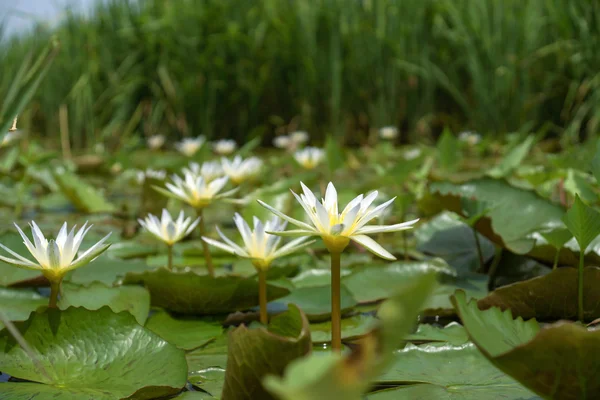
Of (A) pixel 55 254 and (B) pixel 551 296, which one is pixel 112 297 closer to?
(A) pixel 55 254

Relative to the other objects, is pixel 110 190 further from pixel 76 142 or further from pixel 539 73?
pixel 539 73

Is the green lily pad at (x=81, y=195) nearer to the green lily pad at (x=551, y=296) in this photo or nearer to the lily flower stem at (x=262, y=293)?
the lily flower stem at (x=262, y=293)

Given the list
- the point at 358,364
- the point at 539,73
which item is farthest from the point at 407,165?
the point at 539,73

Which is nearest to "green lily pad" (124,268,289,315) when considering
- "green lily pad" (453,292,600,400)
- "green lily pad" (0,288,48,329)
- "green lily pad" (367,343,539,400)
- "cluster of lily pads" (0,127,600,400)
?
"cluster of lily pads" (0,127,600,400)

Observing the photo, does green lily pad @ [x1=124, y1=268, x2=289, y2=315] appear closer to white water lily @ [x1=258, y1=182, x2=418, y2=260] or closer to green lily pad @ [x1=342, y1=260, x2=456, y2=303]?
green lily pad @ [x1=342, y1=260, x2=456, y2=303]

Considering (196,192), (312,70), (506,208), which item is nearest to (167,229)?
(196,192)
